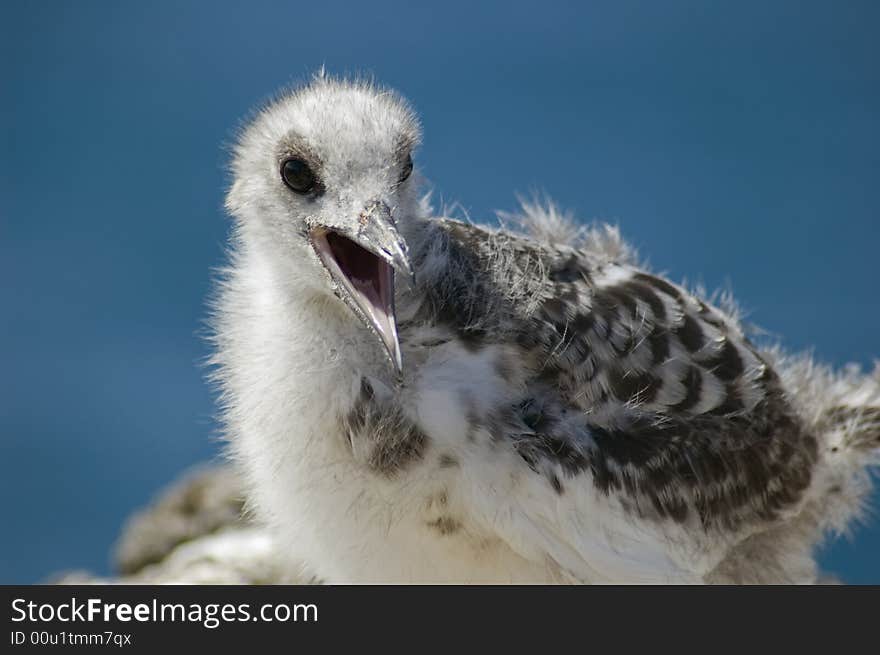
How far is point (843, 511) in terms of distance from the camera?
10.6 ft

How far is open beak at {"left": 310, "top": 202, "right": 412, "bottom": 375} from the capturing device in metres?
2.24

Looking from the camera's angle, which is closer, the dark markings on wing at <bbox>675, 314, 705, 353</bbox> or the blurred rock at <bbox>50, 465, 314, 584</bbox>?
the dark markings on wing at <bbox>675, 314, 705, 353</bbox>

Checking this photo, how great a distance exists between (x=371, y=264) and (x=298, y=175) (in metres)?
0.27

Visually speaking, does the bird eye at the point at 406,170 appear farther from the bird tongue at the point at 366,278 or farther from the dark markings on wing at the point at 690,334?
the dark markings on wing at the point at 690,334

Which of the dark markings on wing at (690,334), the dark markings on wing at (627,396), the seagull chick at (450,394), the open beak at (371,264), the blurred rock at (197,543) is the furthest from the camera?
the blurred rock at (197,543)

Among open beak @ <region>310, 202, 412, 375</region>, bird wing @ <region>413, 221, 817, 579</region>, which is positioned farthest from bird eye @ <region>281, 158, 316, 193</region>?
bird wing @ <region>413, 221, 817, 579</region>

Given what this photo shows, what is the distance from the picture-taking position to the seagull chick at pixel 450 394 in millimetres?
2443

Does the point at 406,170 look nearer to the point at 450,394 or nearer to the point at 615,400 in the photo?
the point at 450,394

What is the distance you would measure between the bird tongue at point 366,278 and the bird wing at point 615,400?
0.17 metres

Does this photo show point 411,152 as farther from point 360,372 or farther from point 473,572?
point 473,572

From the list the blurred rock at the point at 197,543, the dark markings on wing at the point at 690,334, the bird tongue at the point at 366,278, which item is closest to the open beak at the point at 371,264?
the bird tongue at the point at 366,278

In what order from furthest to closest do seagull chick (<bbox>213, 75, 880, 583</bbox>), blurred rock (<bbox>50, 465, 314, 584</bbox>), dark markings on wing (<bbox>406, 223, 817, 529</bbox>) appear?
blurred rock (<bbox>50, 465, 314, 584</bbox>) → dark markings on wing (<bbox>406, 223, 817, 529</bbox>) → seagull chick (<bbox>213, 75, 880, 583</bbox>)

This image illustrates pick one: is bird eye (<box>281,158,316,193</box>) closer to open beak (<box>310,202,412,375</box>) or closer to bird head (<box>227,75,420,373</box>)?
bird head (<box>227,75,420,373</box>)

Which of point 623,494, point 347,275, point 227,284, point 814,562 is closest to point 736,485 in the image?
point 623,494
